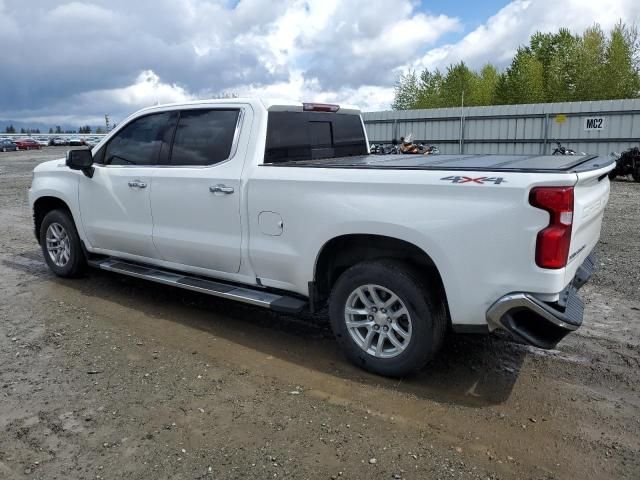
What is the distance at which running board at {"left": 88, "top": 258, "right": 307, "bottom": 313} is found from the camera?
172 inches

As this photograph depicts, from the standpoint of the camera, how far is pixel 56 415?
3.57 meters

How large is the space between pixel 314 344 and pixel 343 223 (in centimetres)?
127

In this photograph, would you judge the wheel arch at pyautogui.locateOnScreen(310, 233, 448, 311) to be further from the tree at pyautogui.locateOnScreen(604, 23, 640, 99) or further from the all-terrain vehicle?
the tree at pyautogui.locateOnScreen(604, 23, 640, 99)

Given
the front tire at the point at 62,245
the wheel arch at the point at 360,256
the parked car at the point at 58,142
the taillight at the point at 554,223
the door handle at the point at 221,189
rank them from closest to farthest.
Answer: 1. the taillight at the point at 554,223
2. the wheel arch at the point at 360,256
3. the door handle at the point at 221,189
4. the front tire at the point at 62,245
5. the parked car at the point at 58,142

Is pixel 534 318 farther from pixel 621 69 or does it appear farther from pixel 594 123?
pixel 621 69

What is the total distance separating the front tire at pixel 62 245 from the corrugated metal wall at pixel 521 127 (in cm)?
1848

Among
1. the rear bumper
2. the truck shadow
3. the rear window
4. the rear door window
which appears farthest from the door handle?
the rear bumper

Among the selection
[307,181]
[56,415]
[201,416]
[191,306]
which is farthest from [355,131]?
[56,415]

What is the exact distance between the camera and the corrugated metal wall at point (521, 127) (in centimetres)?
1955

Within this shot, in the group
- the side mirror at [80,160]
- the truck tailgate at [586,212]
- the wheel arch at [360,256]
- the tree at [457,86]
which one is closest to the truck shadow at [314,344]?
the wheel arch at [360,256]

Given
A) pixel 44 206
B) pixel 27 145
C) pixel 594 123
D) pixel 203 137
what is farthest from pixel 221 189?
pixel 27 145

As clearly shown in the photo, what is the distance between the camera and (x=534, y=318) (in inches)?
135

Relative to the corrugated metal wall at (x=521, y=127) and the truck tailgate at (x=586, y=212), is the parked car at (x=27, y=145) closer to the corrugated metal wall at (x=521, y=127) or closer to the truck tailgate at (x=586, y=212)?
the corrugated metal wall at (x=521, y=127)

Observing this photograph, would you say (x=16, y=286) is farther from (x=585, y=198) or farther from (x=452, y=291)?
(x=585, y=198)
